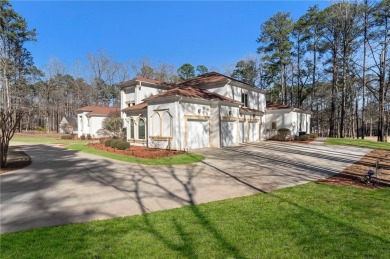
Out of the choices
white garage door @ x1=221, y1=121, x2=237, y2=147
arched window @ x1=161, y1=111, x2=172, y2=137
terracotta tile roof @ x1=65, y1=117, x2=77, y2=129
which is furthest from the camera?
terracotta tile roof @ x1=65, y1=117, x2=77, y2=129

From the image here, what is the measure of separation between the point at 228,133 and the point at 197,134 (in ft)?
10.3

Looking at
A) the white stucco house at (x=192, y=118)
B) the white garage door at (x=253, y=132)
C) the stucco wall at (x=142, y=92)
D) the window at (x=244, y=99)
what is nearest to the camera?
the white stucco house at (x=192, y=118)

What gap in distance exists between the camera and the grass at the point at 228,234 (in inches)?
136

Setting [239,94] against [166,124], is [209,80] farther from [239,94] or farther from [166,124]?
[166,124]

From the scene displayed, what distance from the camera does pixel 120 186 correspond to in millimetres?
7449

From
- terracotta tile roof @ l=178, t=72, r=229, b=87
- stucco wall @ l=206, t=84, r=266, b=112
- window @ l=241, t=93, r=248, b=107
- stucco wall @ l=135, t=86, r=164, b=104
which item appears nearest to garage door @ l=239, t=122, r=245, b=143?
stucco wall @ l=206, t=84, r=266, b=112

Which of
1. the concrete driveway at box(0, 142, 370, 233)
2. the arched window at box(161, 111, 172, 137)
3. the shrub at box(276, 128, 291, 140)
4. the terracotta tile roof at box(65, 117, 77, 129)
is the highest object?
the terracotta tile roof at box(65, 117, 77, 129)

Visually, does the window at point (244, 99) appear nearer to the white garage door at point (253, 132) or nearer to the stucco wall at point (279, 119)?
the white garage door at point (253, 132)

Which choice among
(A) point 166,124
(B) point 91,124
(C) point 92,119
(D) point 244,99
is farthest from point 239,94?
(B) point 91,124

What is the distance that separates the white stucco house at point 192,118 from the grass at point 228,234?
11112mm

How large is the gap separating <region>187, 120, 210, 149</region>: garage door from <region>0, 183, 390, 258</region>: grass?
11.3 meters

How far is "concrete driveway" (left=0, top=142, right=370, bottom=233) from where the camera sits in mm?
5195

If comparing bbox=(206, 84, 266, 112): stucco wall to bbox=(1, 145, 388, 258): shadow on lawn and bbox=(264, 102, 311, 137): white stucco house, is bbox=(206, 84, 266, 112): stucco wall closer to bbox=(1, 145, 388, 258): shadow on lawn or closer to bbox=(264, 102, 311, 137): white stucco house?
bbox=(264, 102, 311, 137): white stucco house

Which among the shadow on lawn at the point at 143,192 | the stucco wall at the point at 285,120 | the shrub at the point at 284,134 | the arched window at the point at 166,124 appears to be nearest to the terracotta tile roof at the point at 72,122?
the arched window at the point at 166,124
